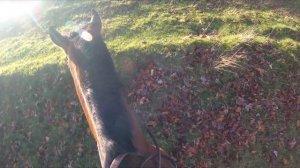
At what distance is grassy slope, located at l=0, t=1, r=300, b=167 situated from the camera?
6246mm

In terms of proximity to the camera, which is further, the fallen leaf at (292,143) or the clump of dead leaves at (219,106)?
the clump of dead leaves at (219,106)

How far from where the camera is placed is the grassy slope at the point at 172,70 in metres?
6.25

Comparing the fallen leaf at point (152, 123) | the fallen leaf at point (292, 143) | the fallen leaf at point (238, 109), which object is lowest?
the fallen leaf at point (292, 143)

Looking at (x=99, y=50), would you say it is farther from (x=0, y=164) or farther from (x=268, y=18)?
(x=268, y=18)

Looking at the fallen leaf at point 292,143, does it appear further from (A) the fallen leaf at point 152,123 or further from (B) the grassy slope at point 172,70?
(A) the fallen leaf at point 152,123

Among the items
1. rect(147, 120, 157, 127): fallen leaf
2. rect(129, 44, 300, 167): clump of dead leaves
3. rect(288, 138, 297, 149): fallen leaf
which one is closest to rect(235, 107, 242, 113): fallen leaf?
rect(129, 44, 300, 167): clump of dead leaves

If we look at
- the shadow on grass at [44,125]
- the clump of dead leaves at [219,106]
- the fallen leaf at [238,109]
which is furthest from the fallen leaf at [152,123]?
the fallen leaf at [238,109]

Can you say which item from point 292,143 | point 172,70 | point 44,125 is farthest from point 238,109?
point 44,125

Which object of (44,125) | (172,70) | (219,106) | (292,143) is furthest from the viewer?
(44,125)

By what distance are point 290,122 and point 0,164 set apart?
5507 millimetres

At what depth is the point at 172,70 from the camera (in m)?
7.02

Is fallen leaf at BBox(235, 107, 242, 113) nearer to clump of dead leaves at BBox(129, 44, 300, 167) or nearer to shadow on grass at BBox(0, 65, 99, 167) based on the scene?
clump of dead leaves at BBox(129, 44, 300, 167)

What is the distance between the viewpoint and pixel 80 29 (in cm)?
390

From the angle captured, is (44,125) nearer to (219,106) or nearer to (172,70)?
(172,70)
